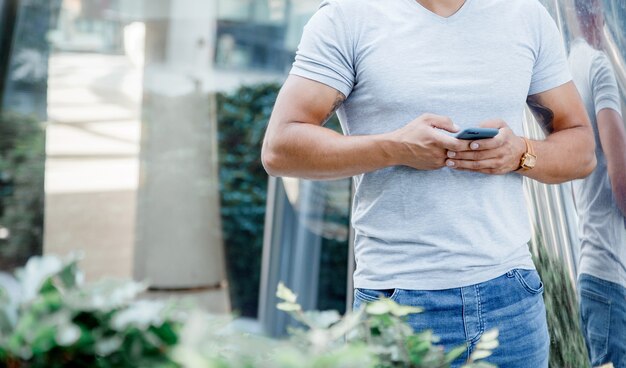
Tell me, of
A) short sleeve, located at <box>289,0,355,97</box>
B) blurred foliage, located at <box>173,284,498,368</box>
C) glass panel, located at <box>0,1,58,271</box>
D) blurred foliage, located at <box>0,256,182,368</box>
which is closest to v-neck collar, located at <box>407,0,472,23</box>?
short sleeve, located at <box>289,0,355,97</box>

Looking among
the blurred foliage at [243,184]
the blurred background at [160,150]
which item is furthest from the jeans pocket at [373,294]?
the blurred foliage at [243,184]

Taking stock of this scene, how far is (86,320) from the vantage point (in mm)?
708

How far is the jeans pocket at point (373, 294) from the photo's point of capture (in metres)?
1.43

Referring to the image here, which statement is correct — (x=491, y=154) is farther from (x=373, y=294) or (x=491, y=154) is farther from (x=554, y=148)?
(x=373, y=294)

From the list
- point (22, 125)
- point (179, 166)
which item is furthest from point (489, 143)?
point (22, 125)

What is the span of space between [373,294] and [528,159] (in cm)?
36

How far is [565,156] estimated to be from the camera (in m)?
1.55

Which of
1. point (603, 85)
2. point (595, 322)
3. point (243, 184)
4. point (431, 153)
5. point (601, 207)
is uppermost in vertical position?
point (603, 85)

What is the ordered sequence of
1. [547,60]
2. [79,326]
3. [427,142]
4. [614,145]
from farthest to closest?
[614,145] → [547,60] → [427,142] → [79,326]

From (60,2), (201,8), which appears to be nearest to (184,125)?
(201,8)

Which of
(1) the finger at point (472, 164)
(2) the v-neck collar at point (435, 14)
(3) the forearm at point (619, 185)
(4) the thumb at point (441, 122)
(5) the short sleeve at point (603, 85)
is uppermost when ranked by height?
(2) the v-neck collar at point (435, 14)

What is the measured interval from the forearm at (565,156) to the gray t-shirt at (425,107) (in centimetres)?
6

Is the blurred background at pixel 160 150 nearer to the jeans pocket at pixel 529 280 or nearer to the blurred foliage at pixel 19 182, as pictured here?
the blurred foliage at pixel 19 182

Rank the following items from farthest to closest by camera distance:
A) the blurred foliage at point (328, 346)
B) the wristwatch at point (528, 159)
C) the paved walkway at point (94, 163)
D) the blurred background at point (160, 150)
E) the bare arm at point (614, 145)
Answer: the paved walkway at point (94, 163) → the blurred background at point (160, 150) → the bare arm at point (614, 145) → the wristwatch at point (528, 159) → the blurred foliage at point (328, 346)
